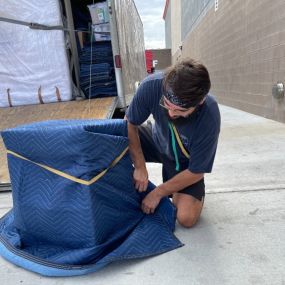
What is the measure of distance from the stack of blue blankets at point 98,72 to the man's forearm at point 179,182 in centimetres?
284

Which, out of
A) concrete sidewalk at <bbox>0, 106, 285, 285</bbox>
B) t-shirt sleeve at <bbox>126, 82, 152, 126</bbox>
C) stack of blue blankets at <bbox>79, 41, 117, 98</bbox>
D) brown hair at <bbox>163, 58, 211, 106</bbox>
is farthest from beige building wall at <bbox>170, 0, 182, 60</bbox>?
brown hair at <bbox>163, 58, 211, 106</bbox>

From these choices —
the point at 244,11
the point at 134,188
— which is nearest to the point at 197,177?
the point at 134,188

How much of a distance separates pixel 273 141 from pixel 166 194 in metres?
2.39

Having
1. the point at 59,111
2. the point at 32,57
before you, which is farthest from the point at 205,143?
the point at 32,57

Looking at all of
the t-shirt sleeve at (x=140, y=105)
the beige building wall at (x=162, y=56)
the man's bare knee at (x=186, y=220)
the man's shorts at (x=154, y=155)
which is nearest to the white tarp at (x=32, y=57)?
the man's shorts at (x=154, y=155)

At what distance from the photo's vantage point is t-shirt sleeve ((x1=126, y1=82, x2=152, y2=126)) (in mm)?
1933

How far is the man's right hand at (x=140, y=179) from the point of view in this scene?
6.58 feet

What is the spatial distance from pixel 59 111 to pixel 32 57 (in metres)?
0.93

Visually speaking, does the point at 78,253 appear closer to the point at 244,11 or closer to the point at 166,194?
the point at 166,194

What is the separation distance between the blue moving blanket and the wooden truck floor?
66.6 inches

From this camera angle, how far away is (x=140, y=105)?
199cm

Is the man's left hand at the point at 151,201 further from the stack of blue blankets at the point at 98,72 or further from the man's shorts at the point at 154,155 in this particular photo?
the stack of blue blankets at the point at 98,72

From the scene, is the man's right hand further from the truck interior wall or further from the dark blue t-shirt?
the truck interior wall

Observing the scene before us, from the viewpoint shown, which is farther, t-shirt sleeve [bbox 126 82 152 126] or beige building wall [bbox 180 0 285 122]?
beige building wall [bbox 180 0 285 122]
